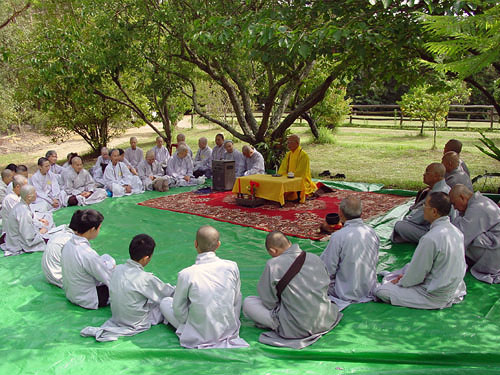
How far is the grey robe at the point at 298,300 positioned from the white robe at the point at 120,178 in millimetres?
6981

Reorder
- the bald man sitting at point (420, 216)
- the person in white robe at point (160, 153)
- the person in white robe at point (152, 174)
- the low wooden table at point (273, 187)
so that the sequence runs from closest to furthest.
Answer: the bald man sitting at point (420, 216) → the low wooden table at point (273, 187) → the person in white robe at point (152, 174) → the person in white robe at point (160, 153)

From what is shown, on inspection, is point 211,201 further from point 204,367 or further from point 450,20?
point 450,20

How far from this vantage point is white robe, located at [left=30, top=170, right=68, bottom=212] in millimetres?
8741

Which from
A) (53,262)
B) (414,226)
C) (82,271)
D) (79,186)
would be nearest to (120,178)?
(79,186)

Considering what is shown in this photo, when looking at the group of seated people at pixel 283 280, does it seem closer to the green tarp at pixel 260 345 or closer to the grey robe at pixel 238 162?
the green tarp at pixel 260 345

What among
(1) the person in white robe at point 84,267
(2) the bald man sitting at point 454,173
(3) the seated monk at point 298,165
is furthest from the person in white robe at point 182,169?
(1) the person in white robe at point 84,267

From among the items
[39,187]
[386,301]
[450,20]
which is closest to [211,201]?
[39,187]

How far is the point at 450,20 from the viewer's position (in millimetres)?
2340

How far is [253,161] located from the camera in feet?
35.6

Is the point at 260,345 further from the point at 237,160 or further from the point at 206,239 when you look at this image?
the point at 237,160

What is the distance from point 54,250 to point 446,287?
4237mm

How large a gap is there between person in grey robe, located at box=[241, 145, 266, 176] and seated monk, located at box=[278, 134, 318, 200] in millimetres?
1303

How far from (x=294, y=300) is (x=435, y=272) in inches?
57.4

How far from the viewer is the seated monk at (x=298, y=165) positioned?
29.9 feet
